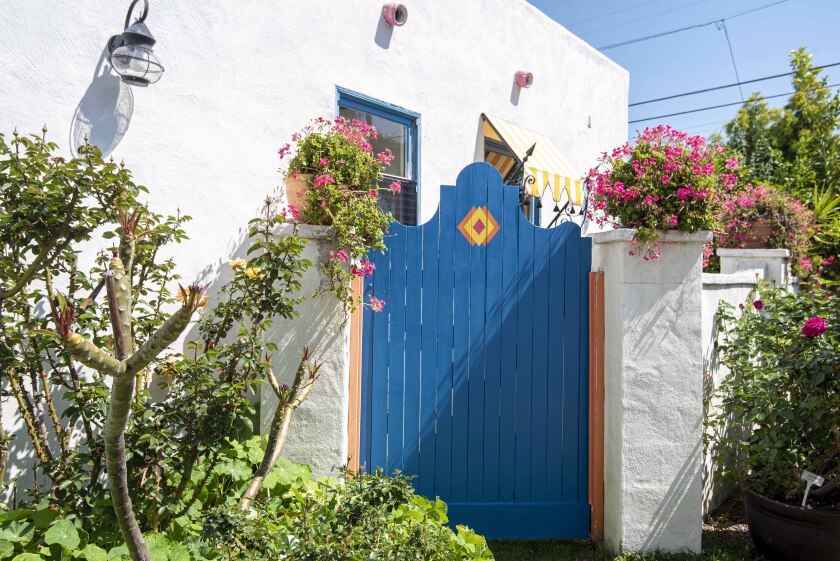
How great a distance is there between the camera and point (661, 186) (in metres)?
3.60

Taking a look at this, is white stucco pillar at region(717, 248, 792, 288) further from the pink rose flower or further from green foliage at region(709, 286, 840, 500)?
the pink rose flower

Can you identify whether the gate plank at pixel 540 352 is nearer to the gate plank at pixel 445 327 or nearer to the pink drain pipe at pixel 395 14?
the gate plank at pixel 445 327

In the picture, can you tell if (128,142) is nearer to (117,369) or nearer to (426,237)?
(426,237)

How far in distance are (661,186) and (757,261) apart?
9.33 ft

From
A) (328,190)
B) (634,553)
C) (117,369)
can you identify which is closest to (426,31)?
(328,190)

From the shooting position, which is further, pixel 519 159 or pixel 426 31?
pixel 519 159

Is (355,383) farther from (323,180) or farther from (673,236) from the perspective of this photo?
(673,236)

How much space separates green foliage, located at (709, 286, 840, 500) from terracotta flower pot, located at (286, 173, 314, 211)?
3.41 metres

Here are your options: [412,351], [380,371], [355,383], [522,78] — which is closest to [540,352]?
[412,351]

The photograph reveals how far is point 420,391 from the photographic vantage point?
3883 millimetres

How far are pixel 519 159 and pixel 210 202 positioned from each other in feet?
12.2

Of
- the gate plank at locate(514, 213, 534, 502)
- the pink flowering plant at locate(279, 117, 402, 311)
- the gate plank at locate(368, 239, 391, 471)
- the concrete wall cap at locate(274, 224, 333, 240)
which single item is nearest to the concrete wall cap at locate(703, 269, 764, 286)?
the gate plank at locate(514, 213, 534, 502)

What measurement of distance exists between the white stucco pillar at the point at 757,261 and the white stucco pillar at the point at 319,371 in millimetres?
4295

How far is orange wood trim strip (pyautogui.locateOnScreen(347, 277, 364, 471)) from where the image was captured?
373 centimetres
